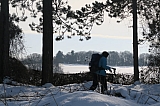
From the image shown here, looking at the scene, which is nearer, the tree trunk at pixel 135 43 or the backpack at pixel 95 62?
the backpack at pixel 95 62

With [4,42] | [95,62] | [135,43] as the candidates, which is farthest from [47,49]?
[135,43]

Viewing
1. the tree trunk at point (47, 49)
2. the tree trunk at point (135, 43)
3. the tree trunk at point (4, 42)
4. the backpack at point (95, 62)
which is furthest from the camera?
the tree trunk at point (135, 43)

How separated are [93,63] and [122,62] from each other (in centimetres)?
8563

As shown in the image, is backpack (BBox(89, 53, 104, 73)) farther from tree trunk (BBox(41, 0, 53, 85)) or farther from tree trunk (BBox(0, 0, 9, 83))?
tree trunk (BBox(0, 0, 9, 83))

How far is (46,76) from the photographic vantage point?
11633 mm

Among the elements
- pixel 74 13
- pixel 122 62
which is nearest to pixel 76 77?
pixel 74 13

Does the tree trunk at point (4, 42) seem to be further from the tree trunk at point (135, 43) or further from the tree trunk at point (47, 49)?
the tree trunk at point (135, 43)

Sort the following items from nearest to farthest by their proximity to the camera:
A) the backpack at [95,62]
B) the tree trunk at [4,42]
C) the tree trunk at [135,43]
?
the backpack at [95,62], the tree trunk at [4,42], the tree trunk at [135,43]

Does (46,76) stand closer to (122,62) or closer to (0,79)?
(0,79)

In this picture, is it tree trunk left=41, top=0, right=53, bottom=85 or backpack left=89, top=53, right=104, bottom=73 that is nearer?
backpack left=89, top=53, right=104, bottom=73

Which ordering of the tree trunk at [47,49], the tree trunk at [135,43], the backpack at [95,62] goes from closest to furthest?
the backpack at [95,62]
the tree trunk at [47,49]
the tree trunk at [135,43]

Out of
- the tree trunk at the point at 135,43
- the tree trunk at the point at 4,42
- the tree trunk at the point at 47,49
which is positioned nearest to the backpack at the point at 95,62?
the tree trunk at the point at 47,49

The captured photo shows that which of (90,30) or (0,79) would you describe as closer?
(0,79)

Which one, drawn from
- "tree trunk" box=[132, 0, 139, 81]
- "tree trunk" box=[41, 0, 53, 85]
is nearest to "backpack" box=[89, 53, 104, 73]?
"tree trunk" box=[41, 0, 53, 85]
